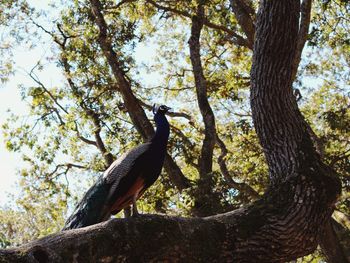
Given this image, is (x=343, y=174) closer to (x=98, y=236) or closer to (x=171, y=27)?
(x=171, y=27)

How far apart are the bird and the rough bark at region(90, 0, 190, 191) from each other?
362 cm

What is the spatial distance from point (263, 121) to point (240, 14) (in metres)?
4.68

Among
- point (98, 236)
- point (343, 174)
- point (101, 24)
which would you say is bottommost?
point (98, 236)

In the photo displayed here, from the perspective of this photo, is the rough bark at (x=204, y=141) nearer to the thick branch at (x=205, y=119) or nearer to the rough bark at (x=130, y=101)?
the thick branch at (x=205, y=119)

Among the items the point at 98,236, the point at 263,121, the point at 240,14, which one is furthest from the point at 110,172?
the point at 240,14

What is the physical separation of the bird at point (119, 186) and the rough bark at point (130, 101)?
3618 mm

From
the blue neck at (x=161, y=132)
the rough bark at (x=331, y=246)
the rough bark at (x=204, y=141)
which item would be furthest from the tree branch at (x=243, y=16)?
the blue neck at (x=161, y=132)

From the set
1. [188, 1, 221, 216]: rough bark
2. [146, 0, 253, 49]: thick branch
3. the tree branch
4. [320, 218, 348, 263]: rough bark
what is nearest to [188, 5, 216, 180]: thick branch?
[188, 1, 221, 216]: rough bark

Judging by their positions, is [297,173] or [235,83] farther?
[235,83]

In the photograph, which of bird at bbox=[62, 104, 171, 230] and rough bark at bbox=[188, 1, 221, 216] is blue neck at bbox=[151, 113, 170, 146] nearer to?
bird at bbox=[62, 104, 171, 230]

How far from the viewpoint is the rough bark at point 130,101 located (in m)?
8.88

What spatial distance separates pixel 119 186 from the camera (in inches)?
190

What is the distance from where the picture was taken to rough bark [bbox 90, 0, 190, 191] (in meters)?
8.88

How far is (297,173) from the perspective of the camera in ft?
13.6
